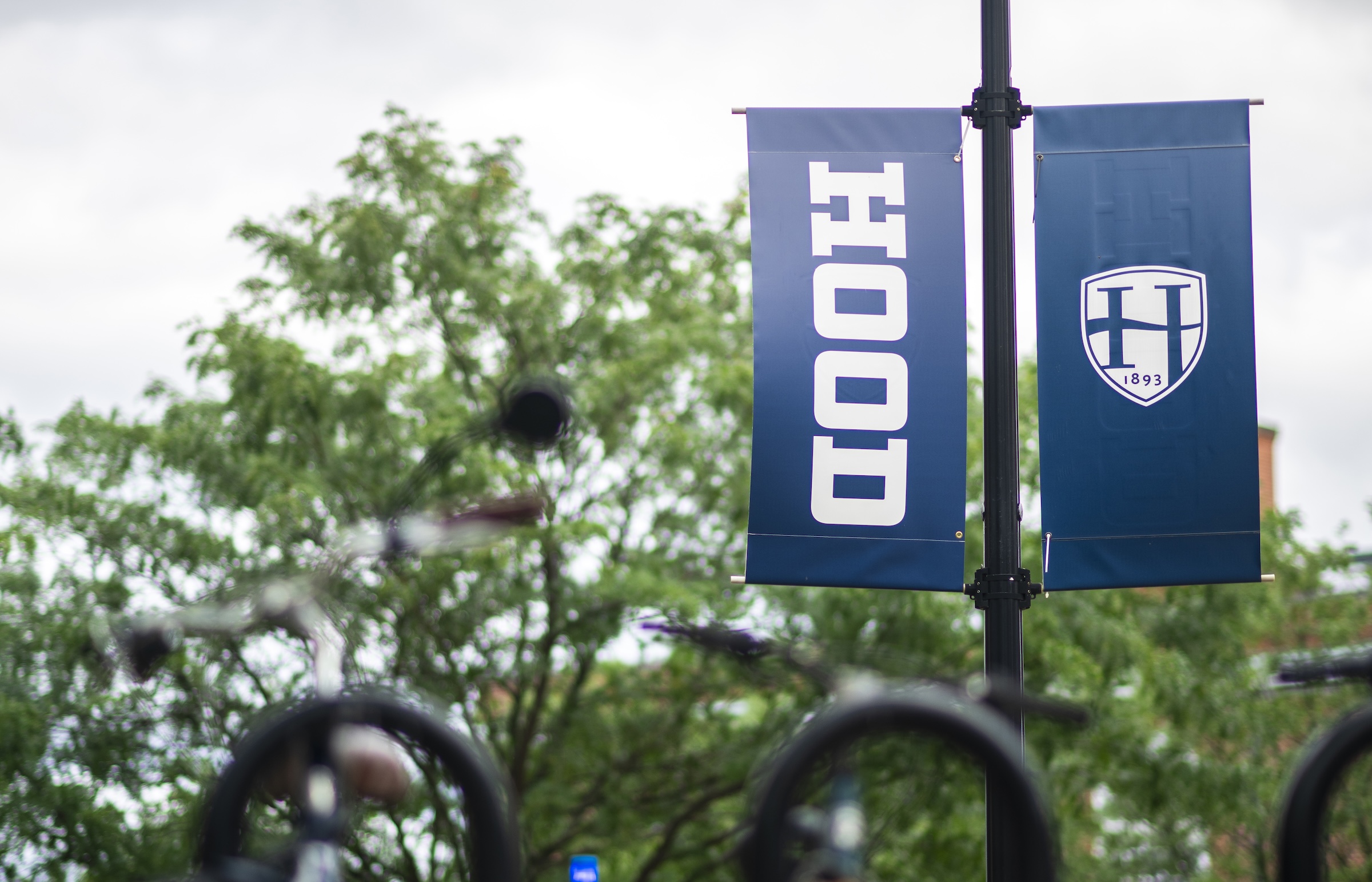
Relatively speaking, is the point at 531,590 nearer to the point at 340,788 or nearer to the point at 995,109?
the point at 995,109

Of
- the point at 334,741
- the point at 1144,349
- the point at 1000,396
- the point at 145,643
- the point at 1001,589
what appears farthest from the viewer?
the point at 1144,349

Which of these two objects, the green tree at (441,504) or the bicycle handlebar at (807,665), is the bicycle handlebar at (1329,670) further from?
the green tree at (441,504)

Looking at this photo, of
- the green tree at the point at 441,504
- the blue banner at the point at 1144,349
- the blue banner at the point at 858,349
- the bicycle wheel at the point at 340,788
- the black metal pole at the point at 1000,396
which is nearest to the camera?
the bicycle wheel at the point at 340,788

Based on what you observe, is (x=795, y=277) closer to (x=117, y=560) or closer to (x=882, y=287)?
(x=882, y=287)

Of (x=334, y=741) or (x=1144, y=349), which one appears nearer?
(x=334, y=741)

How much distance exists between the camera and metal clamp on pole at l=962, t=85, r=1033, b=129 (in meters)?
6.29

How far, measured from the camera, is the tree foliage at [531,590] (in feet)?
37.3

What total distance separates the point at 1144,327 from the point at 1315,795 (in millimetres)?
3105

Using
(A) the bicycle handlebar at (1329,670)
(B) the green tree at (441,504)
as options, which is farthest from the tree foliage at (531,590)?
(A) the bicycle handlebar at (1329,670)

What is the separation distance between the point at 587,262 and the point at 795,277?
7.45 meters

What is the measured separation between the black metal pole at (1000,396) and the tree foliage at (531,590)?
4.98 metres

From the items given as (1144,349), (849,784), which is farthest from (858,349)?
(849,784)

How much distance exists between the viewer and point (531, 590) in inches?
488

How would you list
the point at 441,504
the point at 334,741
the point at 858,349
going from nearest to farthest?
the point at 334,741, the point at 858,349, the point at 441,504
